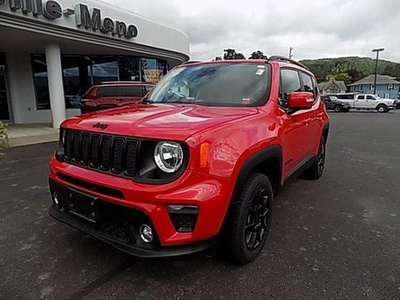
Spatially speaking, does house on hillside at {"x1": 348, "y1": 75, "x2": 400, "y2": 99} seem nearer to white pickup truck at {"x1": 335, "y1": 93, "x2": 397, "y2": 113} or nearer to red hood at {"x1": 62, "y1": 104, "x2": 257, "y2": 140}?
white pickup truck at {"x1": 335, "y1": 93, "x2": 397, "y2": 113}

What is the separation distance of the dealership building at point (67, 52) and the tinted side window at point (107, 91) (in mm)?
1864

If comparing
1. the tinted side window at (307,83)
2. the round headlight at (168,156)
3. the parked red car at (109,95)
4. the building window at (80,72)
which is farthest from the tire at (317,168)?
the building window at (80,72)

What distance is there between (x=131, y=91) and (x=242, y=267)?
32.3 ft

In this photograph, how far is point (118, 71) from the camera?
621 inches

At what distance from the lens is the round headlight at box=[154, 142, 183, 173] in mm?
2096

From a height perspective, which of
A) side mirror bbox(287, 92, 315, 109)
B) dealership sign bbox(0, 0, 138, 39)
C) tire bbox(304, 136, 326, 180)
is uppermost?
dealership sign bbox(0, 0, 138, 39)

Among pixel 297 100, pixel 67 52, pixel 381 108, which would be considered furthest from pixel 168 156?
pixel 381 108

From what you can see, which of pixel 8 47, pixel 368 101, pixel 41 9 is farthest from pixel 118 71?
pixel 368 101

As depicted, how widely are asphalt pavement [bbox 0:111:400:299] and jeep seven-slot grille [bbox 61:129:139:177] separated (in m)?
0.92

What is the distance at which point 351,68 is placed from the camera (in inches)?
4126

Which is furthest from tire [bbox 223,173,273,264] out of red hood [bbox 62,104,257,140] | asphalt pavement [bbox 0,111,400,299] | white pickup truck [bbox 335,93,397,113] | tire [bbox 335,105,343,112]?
white pickup truck [bbox 335,93,397,113]

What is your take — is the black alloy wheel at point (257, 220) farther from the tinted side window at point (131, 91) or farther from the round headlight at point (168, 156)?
the tinted side window at point (131, 91)

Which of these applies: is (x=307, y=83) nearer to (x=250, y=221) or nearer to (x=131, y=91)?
(x=250, y=221)

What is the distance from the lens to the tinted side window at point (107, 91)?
11188 millimetres
